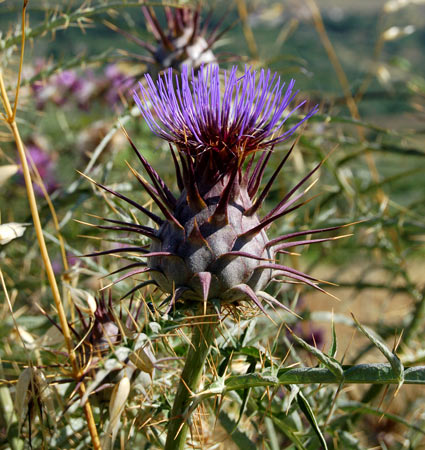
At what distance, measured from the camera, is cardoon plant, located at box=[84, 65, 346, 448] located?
1.17 meters

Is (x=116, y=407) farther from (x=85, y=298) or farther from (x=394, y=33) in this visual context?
(x=394, y=33)

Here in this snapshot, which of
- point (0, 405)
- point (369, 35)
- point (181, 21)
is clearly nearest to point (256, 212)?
point (0, 405)

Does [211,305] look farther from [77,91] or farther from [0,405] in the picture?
[77,91]

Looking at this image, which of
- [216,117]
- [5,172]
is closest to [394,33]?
[216,117]

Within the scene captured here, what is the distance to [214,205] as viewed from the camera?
4.06 feet

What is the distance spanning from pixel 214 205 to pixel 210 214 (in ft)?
0.08

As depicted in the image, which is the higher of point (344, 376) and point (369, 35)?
point (369, 35)

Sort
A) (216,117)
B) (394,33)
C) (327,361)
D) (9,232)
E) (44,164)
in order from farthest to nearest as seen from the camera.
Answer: (44,164)
(394,33)
(9,232)
(216,117)
(327,361)

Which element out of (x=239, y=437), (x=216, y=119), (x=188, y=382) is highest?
(x=216, y=119)

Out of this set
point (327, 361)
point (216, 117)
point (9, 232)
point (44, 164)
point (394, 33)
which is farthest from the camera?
point (44, 164)

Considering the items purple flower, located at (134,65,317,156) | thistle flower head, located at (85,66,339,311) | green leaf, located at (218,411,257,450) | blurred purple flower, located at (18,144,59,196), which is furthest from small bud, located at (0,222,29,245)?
blurred purple flower, located at (18,144,59,196)

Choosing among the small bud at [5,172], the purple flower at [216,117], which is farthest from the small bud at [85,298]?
the purple flower at [216,117]

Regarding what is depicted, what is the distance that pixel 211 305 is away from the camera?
123 cm

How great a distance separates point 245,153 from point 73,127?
11.7 ft
